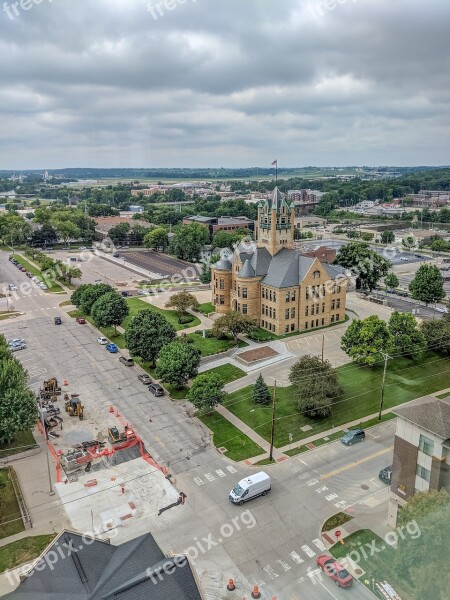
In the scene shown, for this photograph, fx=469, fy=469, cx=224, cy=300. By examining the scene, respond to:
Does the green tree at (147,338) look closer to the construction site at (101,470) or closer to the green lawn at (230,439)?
the construction site at (101,470)

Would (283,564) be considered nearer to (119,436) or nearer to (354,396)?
(119,436)

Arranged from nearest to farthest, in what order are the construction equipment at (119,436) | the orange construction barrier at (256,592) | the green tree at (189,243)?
the orange construction barrier at (256,592), the construction equipment at (119,436), the green tree at (189,243)

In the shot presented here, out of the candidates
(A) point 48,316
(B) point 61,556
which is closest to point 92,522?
(B) point 61,556

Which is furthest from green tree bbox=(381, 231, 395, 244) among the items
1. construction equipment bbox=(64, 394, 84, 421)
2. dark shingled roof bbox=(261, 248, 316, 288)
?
construction equipment bbox=(64, 394, 84, 421)

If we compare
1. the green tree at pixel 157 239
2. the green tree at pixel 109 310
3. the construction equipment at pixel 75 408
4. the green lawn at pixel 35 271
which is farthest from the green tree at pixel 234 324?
the green tree at pixel 157 239

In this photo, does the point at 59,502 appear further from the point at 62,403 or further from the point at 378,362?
the point at 378,362

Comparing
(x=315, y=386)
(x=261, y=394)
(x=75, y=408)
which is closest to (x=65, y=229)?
(x=75, y=408)

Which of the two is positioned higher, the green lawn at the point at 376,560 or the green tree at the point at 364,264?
the green tree at the point at 364,264
